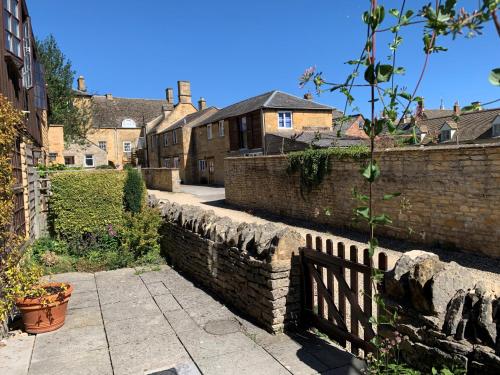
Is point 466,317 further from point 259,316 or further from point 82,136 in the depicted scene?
point 82,136

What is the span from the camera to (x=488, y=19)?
5.27ft

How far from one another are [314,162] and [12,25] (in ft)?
32.0

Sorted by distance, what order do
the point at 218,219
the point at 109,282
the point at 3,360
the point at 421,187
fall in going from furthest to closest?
the point at 421,187
the point at 109,282
the point at 218,219
the point at 3,360

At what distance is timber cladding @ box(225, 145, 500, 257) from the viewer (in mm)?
8625

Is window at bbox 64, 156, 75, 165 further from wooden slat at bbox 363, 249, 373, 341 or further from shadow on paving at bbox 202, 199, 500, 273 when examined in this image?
wooden slat at bbox 363, 249, 373, 341

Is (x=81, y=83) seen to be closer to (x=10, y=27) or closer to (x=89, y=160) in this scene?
(x=89, y=160)

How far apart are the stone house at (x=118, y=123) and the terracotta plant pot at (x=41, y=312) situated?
4515 cm

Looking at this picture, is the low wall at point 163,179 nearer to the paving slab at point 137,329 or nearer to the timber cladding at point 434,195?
the timber cladding at point 434,195

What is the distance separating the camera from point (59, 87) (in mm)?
34938

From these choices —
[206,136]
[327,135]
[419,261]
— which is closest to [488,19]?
[419,261]

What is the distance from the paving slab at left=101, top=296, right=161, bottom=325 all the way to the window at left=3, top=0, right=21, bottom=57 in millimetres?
6145

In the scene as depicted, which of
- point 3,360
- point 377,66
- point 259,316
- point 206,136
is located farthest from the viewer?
point 206,136

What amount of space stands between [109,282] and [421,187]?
25.7 ft

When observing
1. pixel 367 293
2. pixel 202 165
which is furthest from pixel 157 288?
pixel 202 165
